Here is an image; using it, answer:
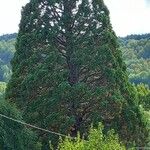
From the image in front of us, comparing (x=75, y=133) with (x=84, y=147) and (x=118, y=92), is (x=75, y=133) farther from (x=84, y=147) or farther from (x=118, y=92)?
(x=84, y=147)

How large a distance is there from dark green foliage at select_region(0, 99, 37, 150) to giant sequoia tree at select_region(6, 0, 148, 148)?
1.66 metres

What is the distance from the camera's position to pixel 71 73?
109ft

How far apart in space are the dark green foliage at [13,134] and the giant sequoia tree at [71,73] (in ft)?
5.45

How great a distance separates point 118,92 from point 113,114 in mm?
1262

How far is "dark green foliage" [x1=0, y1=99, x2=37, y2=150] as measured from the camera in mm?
28828

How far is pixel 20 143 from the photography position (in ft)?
97.6

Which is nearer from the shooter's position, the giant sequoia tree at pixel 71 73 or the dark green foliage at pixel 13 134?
the dark green foliage at pixel 13 134

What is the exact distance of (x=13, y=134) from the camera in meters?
29.7

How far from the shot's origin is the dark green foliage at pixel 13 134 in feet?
94.6

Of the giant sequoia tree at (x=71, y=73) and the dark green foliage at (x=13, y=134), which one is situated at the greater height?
the giant sequoia tree at (x=71, y=73)

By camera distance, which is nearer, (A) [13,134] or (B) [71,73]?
(A) [13,134]

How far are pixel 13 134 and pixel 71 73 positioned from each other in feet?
18.1

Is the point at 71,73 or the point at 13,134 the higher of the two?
the point at 71,73

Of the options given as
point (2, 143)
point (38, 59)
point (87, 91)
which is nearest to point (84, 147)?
point (2, 143)
